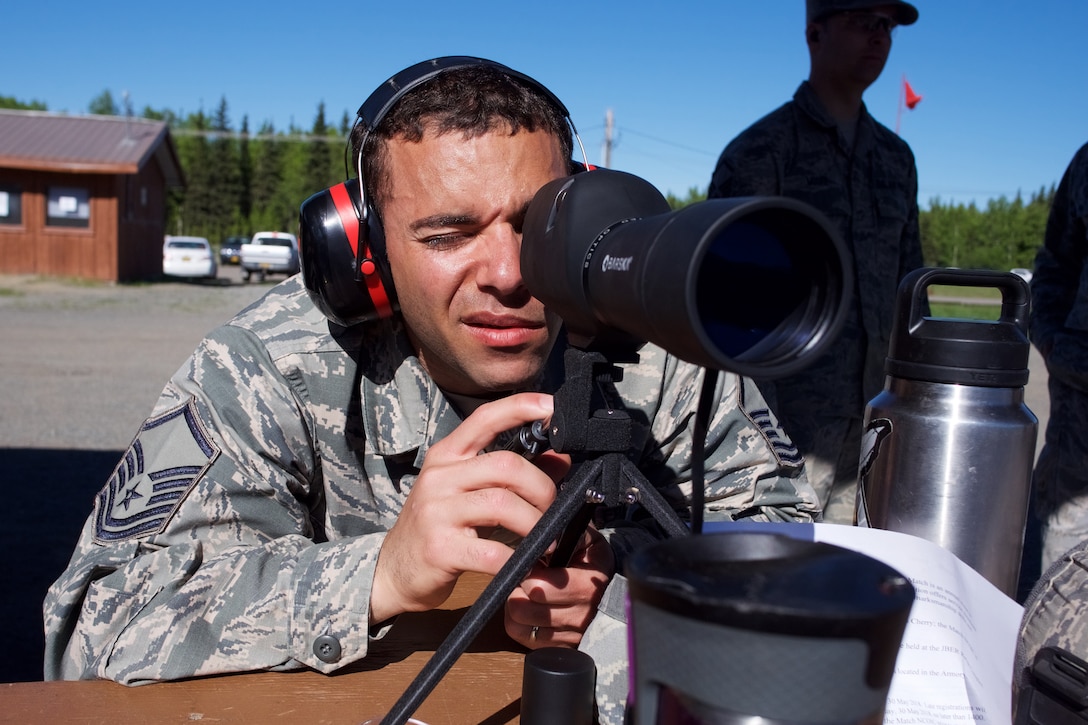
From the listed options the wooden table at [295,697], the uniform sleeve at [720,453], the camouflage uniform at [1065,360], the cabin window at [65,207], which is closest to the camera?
the wooden table at [295,697]

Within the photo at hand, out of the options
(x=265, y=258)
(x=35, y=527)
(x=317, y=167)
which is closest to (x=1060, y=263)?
(x=35, y=527)

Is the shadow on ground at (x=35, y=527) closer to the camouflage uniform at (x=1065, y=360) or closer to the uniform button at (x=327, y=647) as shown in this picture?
the uniform button at (x=327, y=647)

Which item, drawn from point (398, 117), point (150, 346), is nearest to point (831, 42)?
point (398, 117)

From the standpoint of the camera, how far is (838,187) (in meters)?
4.00

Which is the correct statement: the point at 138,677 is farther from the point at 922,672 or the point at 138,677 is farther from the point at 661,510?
the point at 922,672

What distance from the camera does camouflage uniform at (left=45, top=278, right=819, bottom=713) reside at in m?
1.30

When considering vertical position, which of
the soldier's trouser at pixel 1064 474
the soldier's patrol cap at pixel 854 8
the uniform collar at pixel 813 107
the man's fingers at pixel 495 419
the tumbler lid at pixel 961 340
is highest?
the soldier's patrol cap at pixel 854 8

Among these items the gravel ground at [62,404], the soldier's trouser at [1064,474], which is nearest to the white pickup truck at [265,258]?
the gravel ground at [62,404]

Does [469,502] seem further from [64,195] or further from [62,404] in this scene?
[64,195]

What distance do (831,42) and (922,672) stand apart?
3411mm

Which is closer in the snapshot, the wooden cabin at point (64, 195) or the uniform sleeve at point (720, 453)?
the uniform sleeve at point (720, 453)

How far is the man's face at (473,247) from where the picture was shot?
1.60 meters

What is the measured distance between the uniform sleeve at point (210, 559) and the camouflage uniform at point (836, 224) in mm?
2682

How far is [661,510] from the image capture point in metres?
1.01
